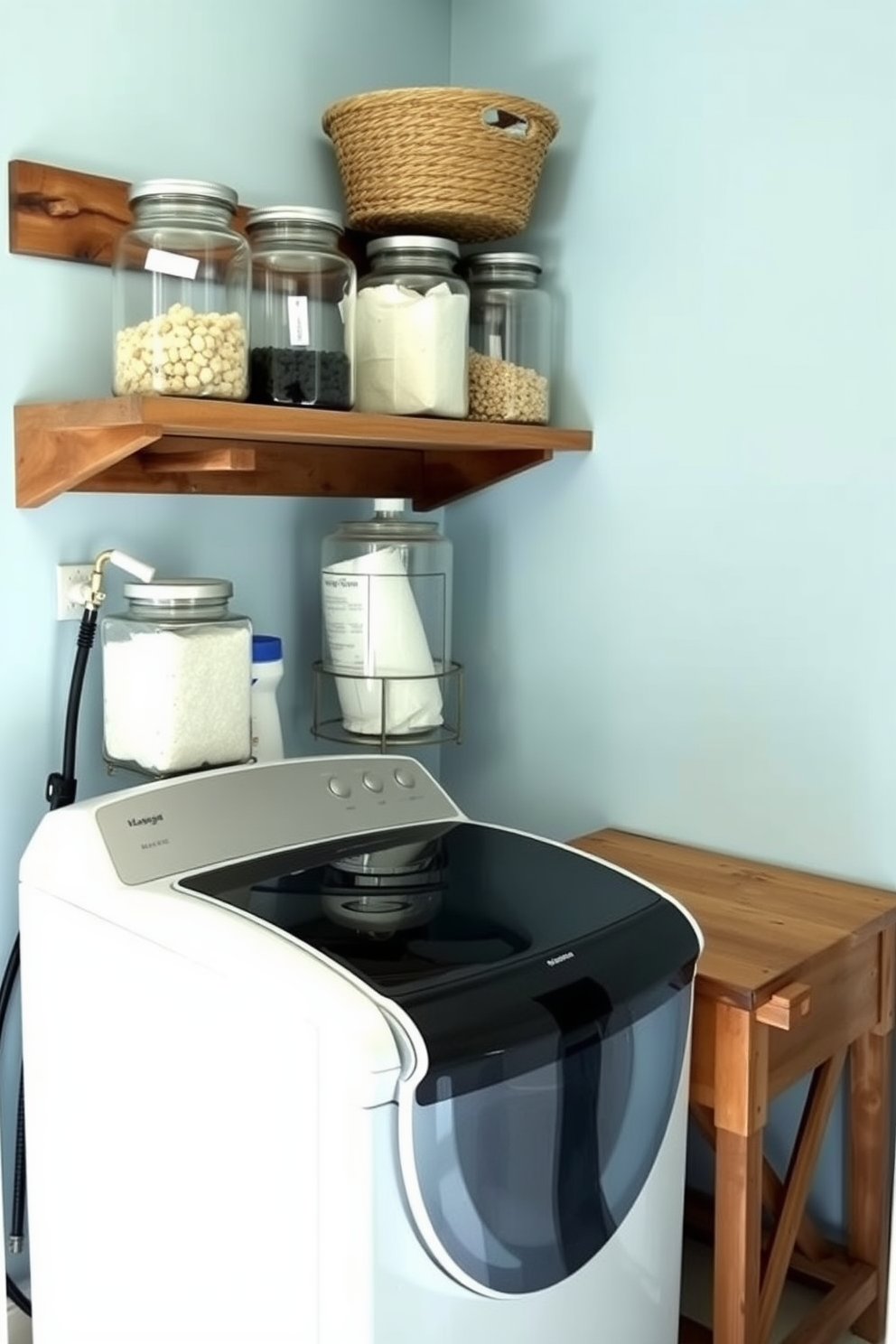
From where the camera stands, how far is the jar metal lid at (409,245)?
1.87 m

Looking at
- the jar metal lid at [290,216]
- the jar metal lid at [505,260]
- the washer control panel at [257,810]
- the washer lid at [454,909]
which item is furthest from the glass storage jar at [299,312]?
the washer lid at [454,909]

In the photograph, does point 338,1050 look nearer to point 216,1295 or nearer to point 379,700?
point 216,1295

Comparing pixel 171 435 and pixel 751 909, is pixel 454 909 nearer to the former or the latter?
pixel 751 909

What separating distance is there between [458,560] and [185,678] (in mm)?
765

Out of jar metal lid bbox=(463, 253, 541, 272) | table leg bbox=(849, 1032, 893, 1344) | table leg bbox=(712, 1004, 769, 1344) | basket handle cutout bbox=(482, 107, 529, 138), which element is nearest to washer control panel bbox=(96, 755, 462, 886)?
table leg bbox=(712, 1004, 769, 1344)

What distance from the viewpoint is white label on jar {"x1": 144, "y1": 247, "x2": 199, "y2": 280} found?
1562mm

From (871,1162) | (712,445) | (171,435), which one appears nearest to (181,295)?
(171,435)

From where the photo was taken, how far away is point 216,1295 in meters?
1.31

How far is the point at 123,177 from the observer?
175 centimetres

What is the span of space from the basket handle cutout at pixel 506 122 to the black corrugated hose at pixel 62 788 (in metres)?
0.90

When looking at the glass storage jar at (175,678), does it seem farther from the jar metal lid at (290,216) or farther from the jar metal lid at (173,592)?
the jar metal lid at (290,216)

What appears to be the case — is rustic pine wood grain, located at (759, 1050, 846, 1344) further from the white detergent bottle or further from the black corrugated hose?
the black corrugated hose

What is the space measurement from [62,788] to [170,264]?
659mm

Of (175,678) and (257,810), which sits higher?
(175,678)
